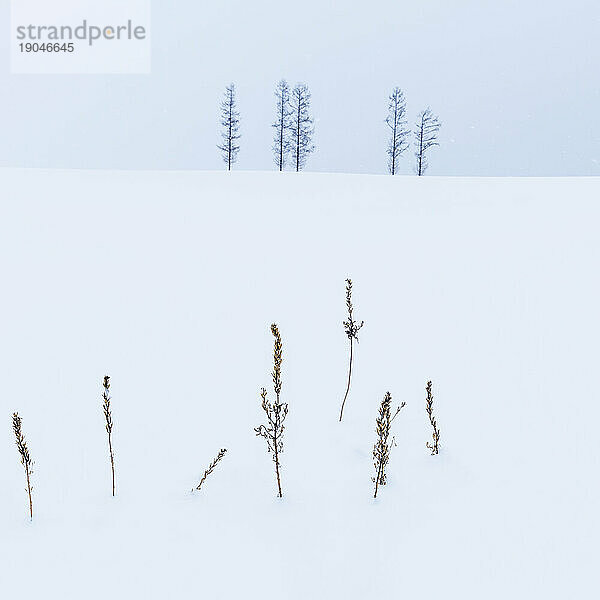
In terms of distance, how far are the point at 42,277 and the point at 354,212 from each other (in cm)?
690

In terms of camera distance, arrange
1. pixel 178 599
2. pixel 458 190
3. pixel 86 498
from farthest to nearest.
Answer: pixel 458 190, pixel 86 498, pixel 178 599

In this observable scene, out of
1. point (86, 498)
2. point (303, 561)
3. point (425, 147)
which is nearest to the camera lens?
point (303, 561)

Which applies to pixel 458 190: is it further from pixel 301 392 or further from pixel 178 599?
pixel 178 599

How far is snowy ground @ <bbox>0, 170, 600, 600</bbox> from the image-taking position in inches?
93.4

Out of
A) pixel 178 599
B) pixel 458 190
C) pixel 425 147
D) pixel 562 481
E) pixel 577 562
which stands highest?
pixel 425 147

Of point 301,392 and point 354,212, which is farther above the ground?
point 354,212

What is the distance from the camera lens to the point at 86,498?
8.93 ft

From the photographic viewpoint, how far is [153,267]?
21.7 ft

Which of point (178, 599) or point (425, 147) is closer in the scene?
point (178, 599)

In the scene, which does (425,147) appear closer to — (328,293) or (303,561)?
(328,293)

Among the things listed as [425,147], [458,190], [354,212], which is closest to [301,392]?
[354,212]

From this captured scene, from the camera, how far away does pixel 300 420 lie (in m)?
3.44

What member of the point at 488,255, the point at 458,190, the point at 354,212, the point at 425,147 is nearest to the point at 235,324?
the point at 488,255

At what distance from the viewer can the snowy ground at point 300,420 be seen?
2.37 metres
